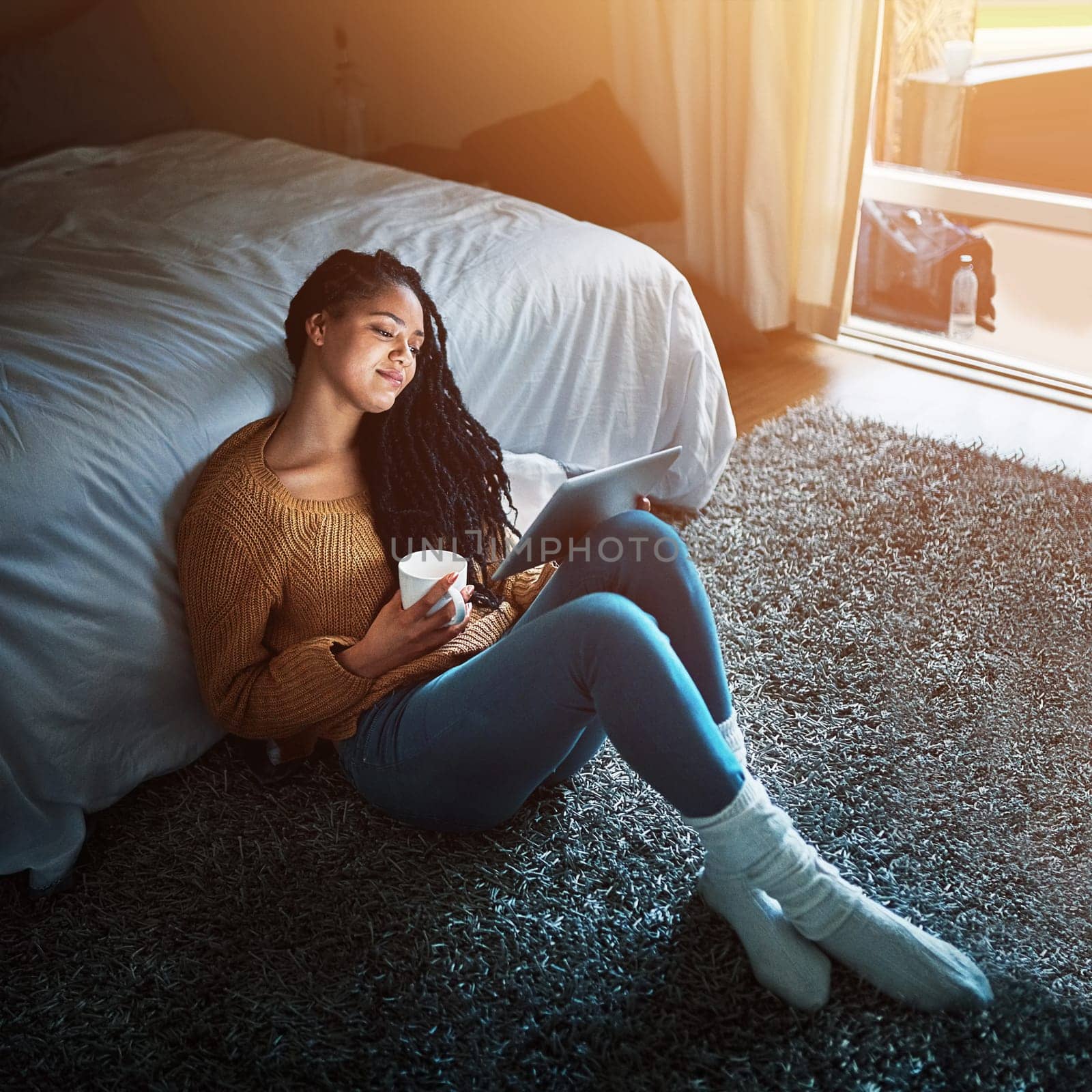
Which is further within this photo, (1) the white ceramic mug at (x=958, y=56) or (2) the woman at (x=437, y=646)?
(1) the white ceramic mug at (x=958, y=56)

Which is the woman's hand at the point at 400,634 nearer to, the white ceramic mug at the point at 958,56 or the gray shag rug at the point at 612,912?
the gray shag rug at the point at 612,912

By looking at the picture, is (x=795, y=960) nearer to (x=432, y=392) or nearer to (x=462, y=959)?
(x=462, y=959)

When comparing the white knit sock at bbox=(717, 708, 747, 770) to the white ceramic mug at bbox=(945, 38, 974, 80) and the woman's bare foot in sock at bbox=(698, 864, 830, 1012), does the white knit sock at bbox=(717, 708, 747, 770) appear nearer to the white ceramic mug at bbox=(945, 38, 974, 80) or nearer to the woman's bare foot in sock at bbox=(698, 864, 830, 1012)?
the woman's bare foot in sock at bbox=(698, 864, 830, 1012)

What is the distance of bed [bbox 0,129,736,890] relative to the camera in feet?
4.41

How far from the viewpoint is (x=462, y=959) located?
1270mm

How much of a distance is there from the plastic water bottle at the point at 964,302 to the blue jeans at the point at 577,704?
7.04 feet

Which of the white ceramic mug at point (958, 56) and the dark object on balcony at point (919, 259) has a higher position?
the white ceramic mug at point (958, 56)

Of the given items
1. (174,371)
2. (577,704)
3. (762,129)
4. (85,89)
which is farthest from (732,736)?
(85,89)

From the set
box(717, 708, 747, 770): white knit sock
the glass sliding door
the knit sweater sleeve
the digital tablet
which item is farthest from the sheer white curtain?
the knit sweater sleeve

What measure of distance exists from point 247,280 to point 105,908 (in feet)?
3.14

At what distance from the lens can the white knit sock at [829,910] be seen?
111 centimetres

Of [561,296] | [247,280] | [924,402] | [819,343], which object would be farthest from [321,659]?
[819,343]

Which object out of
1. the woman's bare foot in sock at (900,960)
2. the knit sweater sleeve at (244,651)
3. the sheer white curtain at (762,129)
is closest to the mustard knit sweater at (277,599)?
the knit sweater sleeve at (244,651)

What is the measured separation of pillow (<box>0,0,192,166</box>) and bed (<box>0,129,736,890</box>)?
350mm
